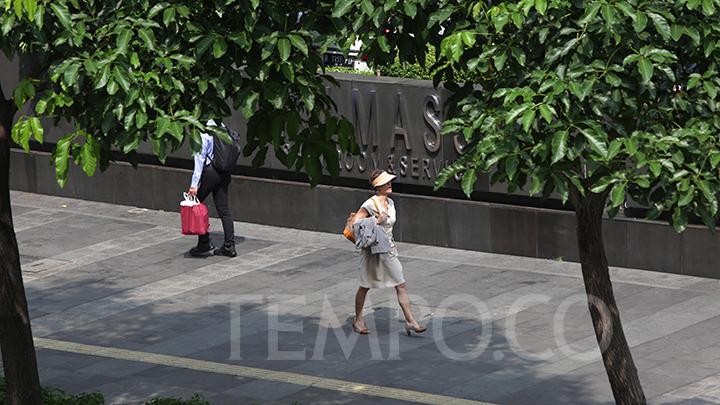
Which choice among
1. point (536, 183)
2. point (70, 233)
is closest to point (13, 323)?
point (536, 183)

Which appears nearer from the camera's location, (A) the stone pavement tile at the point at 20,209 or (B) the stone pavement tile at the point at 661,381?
(B) the stone pavement tile at the point at 661,381

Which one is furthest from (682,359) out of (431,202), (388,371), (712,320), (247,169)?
(247,169)

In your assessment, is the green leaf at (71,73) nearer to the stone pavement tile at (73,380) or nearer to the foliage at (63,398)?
the foliage at (63,398)

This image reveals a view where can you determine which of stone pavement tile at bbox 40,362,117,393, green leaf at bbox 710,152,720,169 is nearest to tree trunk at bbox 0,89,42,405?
stone pavement tile at bbox 40,362,117,393

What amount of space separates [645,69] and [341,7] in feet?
5.53

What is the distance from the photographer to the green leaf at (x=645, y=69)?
7.90 metres

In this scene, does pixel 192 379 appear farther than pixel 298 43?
Yes

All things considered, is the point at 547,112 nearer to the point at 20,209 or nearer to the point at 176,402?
the point at 176,402

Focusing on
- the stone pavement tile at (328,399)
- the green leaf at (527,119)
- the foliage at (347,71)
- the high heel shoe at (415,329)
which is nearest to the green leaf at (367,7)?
the green leaf at (527,119)

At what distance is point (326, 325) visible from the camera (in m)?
14.9

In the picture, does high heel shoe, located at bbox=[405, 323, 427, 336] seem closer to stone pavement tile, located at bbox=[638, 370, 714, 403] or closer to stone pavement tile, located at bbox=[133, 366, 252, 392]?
stone pavement tile, located at bbox=[133, 366, 252, 392]

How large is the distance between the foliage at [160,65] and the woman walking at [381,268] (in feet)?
17.5

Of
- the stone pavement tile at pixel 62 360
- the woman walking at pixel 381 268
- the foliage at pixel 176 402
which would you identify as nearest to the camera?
the foliage at pixel 176 402

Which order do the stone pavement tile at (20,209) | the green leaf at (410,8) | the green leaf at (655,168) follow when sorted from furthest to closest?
1. the stone pavement tile at (20,209)
2. the green leaf at (410,8)
3. the green leaf at (655,168)
